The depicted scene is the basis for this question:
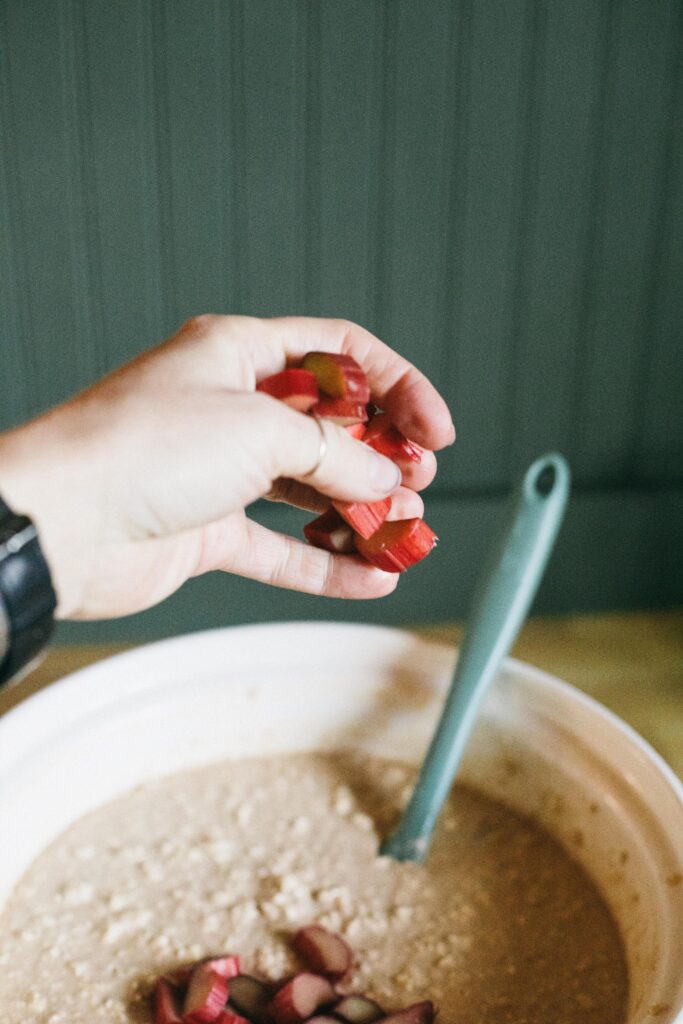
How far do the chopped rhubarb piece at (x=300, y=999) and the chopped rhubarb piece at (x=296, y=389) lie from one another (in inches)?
14.2

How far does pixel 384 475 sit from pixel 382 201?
0.41 m

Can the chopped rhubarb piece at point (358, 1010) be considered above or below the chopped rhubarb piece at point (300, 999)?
below

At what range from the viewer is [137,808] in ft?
2.64

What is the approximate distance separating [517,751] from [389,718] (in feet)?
0.37

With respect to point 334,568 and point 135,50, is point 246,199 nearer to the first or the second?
point 135,50

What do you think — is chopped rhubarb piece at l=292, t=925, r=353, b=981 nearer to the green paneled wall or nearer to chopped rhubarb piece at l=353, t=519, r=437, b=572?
chopped rhubarb piece at l=353, t=519, r=437, b=572

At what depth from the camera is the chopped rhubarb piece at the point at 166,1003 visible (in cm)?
61

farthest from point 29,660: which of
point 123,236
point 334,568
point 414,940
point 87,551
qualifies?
point 123,236

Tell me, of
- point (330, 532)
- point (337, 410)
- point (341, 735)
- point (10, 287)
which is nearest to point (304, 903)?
point (341, 735)

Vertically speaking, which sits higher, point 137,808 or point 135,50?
point 135,50

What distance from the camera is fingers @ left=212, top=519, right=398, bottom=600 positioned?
0.71 meters

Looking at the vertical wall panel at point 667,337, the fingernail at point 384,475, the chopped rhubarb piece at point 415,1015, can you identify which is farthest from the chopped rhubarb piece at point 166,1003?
the vertical wall panel at point 667,337

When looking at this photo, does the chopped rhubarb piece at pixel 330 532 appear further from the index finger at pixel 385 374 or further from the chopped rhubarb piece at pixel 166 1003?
the chopped rhubarb piece at pixel 166 1003

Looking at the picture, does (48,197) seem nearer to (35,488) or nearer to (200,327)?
(200,327)
